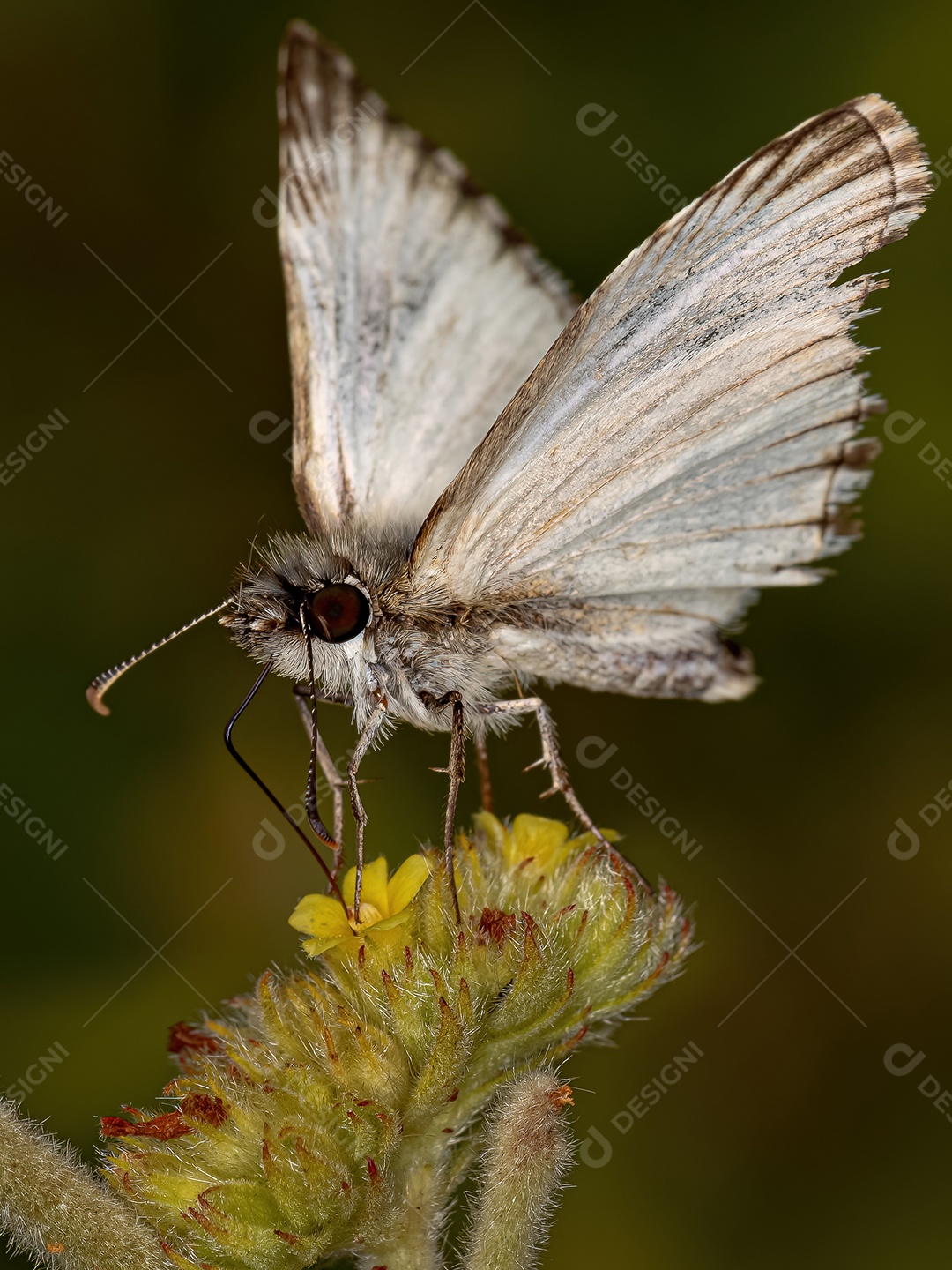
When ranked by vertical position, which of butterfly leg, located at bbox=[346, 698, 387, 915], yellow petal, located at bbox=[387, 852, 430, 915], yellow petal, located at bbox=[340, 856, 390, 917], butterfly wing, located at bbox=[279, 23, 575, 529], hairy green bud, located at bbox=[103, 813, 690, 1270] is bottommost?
hairy green bud, located at bbox=[103, 813, 690, 1270]

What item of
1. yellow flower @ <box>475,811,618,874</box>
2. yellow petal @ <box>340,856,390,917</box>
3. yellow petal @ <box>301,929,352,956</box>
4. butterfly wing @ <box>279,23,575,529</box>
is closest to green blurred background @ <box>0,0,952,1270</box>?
butterfly wing @ <box>279,23,575,529</box>

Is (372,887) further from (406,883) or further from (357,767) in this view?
(357,767)

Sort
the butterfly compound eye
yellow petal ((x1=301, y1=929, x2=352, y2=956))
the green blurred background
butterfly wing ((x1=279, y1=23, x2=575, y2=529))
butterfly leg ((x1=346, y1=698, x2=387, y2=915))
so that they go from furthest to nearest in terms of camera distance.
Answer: the green blurred background → butterfly wing ((x1=279, y1=23, x2=575, y2=529)) → the butterfly compound eye → butterfly leg ((x1=346, y1=698, x2=387, y2=915)) → yellow petal ((x1=301, y1=929, x2=352, y2=956))

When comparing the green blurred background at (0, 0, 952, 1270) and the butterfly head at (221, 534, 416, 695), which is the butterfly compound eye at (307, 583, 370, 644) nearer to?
the butterfly head at (221, 534, 416, 695)

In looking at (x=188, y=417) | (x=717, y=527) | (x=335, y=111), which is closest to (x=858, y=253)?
(x=717, y=527)

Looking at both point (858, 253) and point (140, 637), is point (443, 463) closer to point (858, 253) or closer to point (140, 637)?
point (858, 253)

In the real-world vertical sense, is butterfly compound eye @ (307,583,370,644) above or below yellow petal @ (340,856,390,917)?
above
